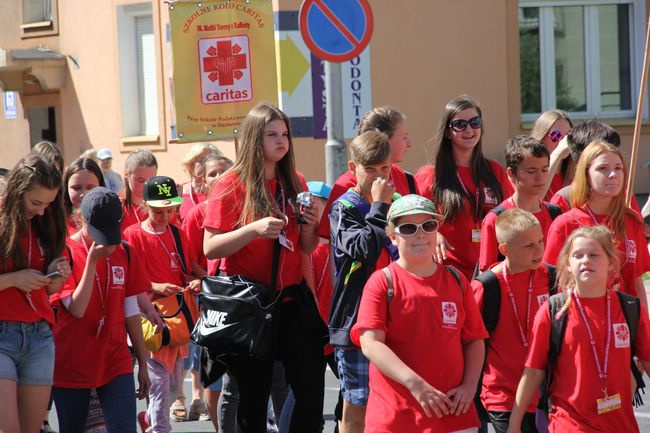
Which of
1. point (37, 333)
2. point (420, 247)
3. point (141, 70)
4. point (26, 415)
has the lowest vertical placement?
point (26, 415)

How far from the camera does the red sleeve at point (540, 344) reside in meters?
4.81

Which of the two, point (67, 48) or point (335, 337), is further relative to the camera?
point (67, 48)

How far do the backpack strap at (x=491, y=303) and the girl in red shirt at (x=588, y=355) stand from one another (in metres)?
0.57

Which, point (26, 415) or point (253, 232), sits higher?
point (253, 232)

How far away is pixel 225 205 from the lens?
5754 millimetres

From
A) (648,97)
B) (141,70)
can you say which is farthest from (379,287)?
(141,70)

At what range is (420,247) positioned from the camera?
479 cm

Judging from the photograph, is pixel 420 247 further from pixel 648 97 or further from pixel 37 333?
pixel 648 97

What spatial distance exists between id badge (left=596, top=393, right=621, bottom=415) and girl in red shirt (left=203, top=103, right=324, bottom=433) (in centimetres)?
156

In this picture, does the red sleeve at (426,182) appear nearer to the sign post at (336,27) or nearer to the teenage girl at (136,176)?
the teenage girl at (136,176)

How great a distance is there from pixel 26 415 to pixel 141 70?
14615mm

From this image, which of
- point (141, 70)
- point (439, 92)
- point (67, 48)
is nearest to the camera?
point (439, 92)

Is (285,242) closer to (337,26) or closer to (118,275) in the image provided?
(118,275)

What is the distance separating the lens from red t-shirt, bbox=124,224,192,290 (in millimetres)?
7746
